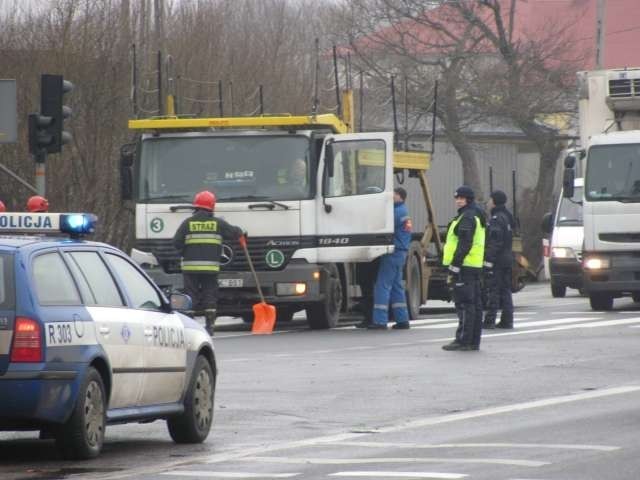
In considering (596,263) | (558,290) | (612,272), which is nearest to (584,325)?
(612,272)

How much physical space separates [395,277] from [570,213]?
1019cm

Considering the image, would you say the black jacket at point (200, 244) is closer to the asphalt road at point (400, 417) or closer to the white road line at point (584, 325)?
the asphalt road at point (400, 417)

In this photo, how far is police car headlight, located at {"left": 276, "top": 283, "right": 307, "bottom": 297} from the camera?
74.4 feet

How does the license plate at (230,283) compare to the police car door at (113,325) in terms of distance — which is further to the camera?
the license plate at (230,283)

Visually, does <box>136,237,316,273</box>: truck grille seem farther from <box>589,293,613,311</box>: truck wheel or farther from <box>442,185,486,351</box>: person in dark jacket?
<box>589,293,613,311</box>: truck wheel

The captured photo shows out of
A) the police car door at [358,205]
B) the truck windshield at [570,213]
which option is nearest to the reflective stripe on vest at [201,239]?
the police car door at [358,205]

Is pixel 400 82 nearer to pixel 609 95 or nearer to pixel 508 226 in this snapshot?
pixel 609 95

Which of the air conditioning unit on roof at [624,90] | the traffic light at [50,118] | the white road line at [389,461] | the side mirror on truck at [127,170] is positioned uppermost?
the air conditioning unit on roof at [624,90]

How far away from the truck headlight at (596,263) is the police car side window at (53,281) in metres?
17.5

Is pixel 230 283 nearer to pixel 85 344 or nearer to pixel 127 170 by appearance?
pixel 127 170

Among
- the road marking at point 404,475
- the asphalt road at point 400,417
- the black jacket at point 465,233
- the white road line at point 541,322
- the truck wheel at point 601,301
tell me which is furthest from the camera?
the truck wheel at point 601,301

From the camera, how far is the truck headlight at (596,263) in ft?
88.2

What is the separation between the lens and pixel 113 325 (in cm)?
1051

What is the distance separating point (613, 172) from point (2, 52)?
11840mm
